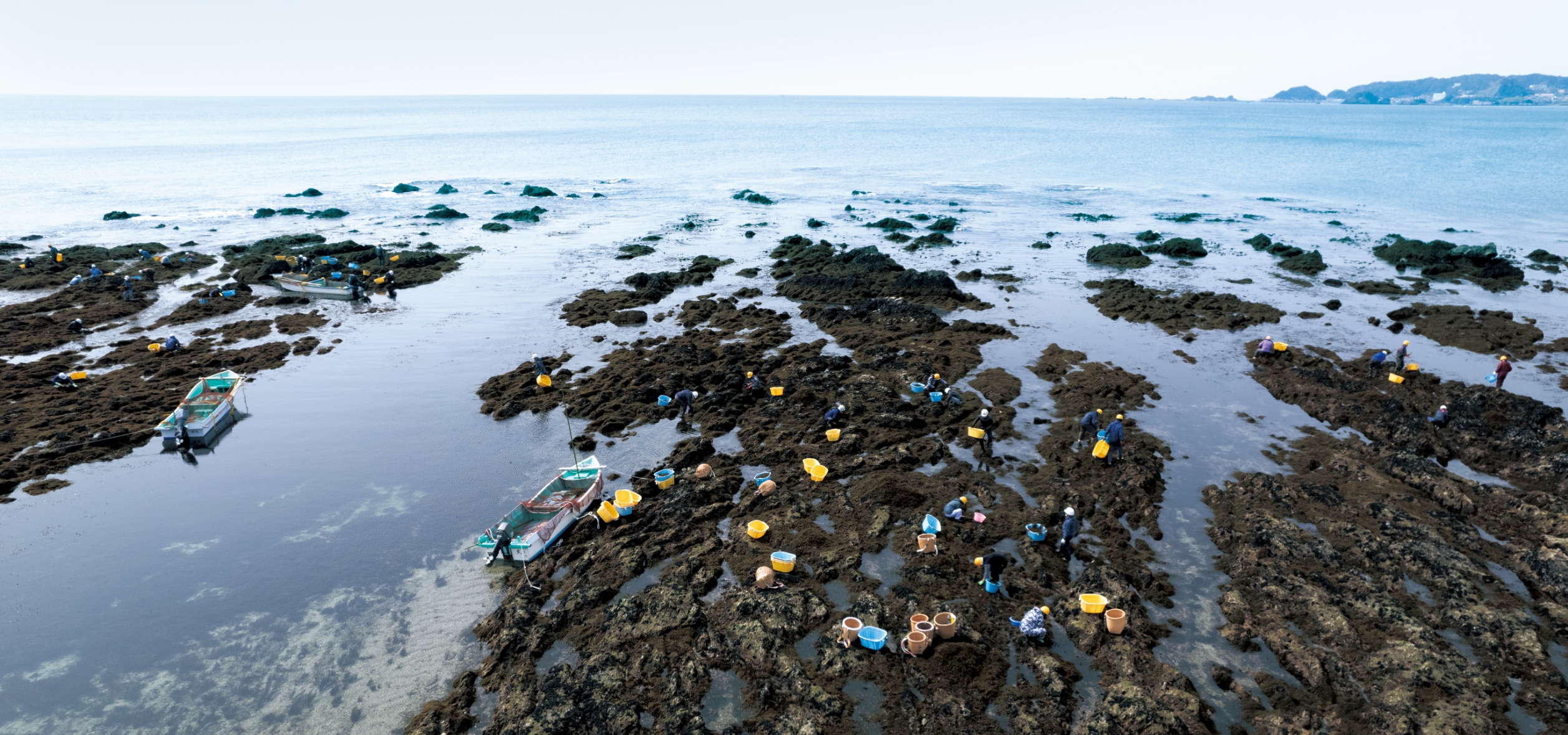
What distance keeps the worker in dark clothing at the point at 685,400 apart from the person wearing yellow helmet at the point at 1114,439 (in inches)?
573

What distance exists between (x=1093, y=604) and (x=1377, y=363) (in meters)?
22.3

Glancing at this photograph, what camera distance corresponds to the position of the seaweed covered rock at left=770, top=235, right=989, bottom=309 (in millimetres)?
38656

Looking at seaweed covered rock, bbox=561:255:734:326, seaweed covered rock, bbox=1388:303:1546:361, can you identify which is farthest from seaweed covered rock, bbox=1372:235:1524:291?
seaweed covered rock, bbox=561:255:734:326

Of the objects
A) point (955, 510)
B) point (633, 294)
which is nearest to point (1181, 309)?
point (955, 510)

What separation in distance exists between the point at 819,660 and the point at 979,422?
11.9 metres

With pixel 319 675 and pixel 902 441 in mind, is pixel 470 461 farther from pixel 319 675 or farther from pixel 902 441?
pixel 902 441

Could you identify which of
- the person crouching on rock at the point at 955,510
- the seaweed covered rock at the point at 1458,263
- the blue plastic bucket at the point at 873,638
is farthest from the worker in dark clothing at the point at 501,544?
the seaweed covered rock at the point at 1458,263

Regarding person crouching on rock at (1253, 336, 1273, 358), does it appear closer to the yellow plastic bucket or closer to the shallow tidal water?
the shallow tidal water

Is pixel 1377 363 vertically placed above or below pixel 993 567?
above

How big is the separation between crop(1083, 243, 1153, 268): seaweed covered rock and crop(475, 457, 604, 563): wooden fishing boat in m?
41.5

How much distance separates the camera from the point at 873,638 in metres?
13.7

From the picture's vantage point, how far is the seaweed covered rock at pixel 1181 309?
3478 centimetres

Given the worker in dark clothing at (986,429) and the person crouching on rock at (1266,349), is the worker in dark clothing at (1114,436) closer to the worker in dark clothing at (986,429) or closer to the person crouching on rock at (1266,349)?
the worker in dark clothing at (986,429)

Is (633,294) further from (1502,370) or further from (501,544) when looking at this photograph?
(1502,370)
